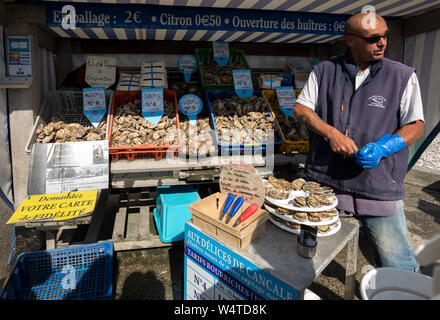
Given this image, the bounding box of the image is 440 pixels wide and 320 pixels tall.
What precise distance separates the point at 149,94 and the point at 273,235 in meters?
2.86

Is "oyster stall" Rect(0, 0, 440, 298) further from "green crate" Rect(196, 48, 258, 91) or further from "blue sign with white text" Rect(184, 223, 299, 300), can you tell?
"blue sign with white text" Rect(184, 223, 299, 300)

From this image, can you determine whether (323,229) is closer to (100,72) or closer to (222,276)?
(222,276)

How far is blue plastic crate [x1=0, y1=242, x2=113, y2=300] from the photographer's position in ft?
8.28

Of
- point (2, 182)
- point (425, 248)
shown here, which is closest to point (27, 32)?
point (2, 182)

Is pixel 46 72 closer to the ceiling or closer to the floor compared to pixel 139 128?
closer to the ceiling

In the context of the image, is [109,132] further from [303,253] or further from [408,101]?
[408,101]

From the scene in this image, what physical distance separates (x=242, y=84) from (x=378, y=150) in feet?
9.58

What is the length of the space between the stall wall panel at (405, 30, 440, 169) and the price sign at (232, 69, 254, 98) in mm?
2373

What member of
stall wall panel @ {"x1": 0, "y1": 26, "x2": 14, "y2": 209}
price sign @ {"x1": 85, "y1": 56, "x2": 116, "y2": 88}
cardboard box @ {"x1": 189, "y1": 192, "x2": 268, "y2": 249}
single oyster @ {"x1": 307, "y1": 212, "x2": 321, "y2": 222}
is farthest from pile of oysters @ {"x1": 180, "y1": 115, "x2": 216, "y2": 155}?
stall wall panel @ {"x1": 0, "y1": 26, "x2": 14, "y2": 209}

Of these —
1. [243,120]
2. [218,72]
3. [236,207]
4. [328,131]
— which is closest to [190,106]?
[243,120]

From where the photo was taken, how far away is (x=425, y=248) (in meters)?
0.94

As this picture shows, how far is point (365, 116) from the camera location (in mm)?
2111

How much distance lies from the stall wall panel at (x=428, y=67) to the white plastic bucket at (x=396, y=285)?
319 centimetres

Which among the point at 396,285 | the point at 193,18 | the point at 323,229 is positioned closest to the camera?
the point at 396,285
